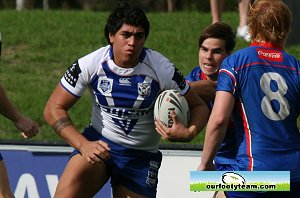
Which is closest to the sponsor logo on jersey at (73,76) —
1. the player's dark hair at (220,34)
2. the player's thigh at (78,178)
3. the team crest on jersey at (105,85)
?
the team crest on jersey at (105,85)

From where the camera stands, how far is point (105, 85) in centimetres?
720

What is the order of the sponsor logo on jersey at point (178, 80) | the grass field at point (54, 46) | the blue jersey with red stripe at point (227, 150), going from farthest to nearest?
1. the grass field at point (54, 46)
2. the blue jersey with red stripe at point (227, 150)
3. the sponsor logo on jersey at point (178, 80)

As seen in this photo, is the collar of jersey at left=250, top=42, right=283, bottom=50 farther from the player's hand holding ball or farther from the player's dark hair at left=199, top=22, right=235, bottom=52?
the player's dark hair at left=199, top=22, right=235, bottom=52

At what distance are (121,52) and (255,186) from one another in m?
1.46

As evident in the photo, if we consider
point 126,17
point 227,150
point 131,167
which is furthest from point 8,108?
point 227,150

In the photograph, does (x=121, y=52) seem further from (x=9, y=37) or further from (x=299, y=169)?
(x=9, y=37)

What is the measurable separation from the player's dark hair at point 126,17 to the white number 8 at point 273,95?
1205 mm

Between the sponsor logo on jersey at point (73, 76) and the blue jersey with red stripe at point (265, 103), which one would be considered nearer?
the blue jersey with red stripe at point (265, 103)

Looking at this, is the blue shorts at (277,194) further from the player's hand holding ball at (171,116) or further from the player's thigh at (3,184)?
the player's thigh at (3,184)

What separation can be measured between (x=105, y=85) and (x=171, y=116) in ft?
2.02

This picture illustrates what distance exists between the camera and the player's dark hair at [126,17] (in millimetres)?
7171

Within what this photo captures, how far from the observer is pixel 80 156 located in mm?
7184

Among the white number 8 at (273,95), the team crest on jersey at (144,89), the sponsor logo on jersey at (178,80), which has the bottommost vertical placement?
the team crest on jersey at (144,89)

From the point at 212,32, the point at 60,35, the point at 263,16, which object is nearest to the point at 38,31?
the point at 60,35
